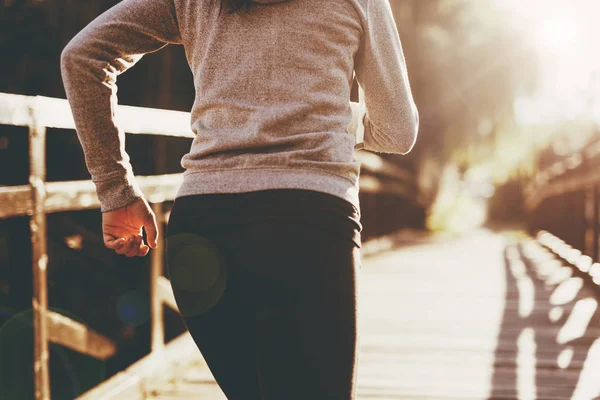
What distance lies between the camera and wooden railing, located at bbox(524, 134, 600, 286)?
18.7ft

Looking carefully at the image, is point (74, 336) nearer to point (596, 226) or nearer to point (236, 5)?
point (236, 5)

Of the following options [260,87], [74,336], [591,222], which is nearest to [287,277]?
[260,87]

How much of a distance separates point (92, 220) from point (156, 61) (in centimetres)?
215

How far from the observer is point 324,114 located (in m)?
1.24

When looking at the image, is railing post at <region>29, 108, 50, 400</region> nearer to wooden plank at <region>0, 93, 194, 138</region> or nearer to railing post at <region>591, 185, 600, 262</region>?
wooden plank at <region>0, 93, 194, 138</region>

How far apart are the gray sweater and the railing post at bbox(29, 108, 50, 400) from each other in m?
0.93

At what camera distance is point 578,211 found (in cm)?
682


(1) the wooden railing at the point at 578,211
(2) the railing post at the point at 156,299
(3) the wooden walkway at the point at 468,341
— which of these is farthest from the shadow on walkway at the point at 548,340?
(2) the railing post at the point at 156,299

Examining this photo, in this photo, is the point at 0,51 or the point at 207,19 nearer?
the point at 207,19

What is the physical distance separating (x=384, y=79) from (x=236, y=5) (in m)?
0.27

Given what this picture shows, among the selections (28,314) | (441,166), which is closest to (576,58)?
(441,166)

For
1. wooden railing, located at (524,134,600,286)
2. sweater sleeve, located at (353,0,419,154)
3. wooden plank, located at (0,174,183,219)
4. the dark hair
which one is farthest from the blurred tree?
the dark hair

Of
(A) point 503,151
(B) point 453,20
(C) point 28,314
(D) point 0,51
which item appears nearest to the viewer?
(C) point 28,314

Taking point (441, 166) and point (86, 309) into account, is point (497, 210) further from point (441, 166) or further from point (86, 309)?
point (86, 309)
